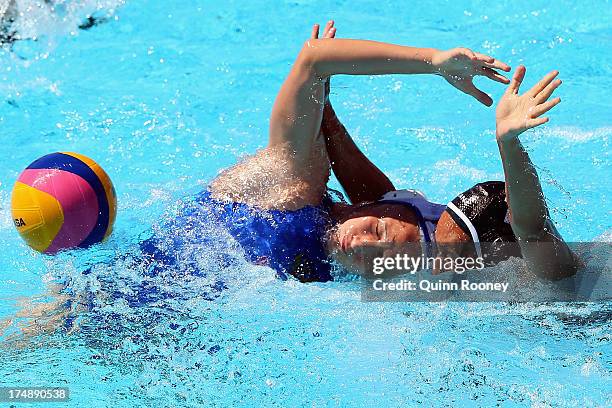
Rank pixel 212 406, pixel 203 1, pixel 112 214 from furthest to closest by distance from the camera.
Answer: pixel 203 1 < pixel 112 214 < pixel 212 406

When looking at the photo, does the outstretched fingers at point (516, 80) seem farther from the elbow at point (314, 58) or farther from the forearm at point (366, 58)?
the elbow at point (314, 58)

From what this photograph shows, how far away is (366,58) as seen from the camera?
3.28 metres

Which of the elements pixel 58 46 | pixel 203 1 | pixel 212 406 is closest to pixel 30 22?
pixel 58 46

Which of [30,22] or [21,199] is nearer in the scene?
[21,199]

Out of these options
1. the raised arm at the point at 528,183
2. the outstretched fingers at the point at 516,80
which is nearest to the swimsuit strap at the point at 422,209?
the raised arm at the point at 528,183

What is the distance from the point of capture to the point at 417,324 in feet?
12.3

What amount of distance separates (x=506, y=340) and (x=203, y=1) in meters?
4.89

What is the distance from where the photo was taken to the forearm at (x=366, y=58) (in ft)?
10.6

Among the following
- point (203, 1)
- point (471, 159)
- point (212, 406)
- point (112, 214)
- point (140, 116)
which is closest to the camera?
point (212, 406)

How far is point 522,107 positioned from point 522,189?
1.11ft

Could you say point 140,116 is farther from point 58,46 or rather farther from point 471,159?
point 471,159

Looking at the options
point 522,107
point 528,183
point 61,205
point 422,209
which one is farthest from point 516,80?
point 61,205

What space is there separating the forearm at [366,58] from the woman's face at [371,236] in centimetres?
63

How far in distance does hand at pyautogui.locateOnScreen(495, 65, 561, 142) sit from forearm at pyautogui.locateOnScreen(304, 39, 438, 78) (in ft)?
1.18
